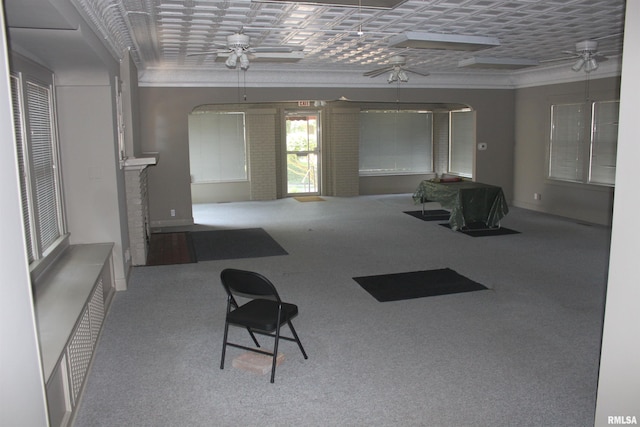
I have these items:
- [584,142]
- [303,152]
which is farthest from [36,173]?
[303,152]

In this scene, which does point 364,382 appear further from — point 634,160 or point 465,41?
point 465,41

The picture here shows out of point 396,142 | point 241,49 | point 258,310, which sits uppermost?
point 241,49

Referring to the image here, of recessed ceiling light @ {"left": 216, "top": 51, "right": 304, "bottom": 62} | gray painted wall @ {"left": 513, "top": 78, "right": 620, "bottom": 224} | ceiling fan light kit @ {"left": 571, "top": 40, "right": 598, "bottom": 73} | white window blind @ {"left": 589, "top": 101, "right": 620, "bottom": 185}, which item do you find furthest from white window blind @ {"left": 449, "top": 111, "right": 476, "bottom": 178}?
recessed ceiling light @ {"left": 216, "top": 51, "right": 304, "bottom": 62}

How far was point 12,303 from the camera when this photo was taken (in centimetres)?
191

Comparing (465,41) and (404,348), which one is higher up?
(465,41)

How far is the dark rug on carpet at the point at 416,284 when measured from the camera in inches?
219

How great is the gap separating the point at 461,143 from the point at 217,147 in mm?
5990

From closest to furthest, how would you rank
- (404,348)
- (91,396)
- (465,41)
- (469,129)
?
(91,396) → (404,348) → (465,41) → (469,129)

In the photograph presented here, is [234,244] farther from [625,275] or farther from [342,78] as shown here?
[625,275]

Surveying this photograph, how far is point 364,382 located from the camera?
3625 millimetres

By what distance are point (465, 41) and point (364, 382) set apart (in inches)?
165

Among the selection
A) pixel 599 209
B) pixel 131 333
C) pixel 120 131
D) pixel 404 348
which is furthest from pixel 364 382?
pixel 599 209

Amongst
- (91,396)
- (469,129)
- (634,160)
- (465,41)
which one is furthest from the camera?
(469,129)

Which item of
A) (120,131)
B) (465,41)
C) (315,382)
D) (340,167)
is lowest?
(315,382)
